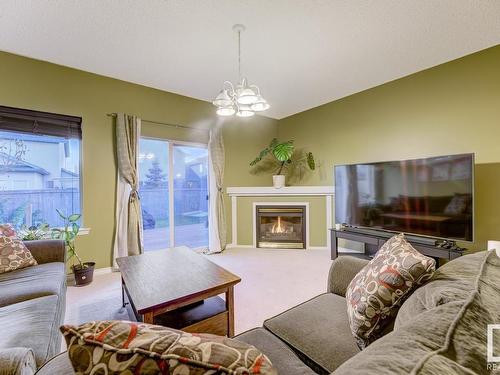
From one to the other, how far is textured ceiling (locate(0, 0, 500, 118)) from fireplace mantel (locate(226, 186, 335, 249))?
1810 millimetres

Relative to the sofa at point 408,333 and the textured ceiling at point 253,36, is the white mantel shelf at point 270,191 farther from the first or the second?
the sofa at point 408,333

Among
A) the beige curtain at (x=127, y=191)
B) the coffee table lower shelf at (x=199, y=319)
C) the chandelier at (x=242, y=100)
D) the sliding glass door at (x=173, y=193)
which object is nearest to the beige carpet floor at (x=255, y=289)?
the coffee table lower shelf at (x=199, y=319)

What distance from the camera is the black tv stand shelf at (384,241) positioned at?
8.13 ft

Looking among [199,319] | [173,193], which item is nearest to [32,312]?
[199,319]

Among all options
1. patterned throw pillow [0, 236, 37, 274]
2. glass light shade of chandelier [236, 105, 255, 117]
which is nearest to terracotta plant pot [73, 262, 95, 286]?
patterned throw pillow [0, 236, 37, 274]

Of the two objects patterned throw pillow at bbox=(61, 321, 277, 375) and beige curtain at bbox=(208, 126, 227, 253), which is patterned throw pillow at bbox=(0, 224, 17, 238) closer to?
patterned throw pillow at bbox=(61, 321, 277, 375)

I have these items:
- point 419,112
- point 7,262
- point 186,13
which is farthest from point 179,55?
point 419,112

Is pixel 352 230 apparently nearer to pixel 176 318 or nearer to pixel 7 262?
pixel 176 318

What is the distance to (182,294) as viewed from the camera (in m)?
1.52

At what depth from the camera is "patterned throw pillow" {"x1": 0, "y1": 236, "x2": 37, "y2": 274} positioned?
1948mm

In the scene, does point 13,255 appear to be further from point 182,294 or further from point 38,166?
point 182,294

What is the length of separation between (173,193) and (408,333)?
3.72 meters

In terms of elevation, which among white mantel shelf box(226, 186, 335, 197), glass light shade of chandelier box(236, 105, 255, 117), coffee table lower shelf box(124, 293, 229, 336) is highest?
glass light shade of chandelier box(236, 105, 255, 117)

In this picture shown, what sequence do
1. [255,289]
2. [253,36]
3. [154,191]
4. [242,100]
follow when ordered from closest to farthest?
1. [242,100]
2. [253,36]
3. [255,289]
4. [154,191]
